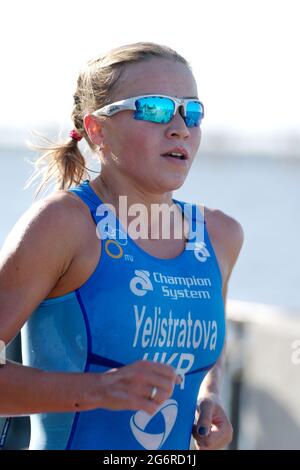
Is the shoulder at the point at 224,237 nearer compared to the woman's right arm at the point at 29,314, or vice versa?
the woman's right arm at the point at 29,314

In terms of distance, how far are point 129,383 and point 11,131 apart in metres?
40.3

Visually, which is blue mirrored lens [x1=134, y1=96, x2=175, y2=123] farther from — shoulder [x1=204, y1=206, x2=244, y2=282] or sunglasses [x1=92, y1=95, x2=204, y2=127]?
shoulder [x1=204, y1=206, x2=244, y2=282]

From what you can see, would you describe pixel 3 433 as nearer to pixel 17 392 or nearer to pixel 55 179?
pixel 17 392

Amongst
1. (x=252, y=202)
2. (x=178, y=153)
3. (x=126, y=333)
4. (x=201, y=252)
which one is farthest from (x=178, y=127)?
(x=252, y=202)

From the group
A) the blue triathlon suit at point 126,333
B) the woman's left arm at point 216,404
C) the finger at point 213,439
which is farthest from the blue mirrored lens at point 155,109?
the finger at point 213,439

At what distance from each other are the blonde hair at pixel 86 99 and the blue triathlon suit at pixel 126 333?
0.93 ft

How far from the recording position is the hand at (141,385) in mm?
2443

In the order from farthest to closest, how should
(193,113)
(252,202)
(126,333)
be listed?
(252,202)
(193,113)
(126,333)

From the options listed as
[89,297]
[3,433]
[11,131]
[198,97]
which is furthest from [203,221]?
[11,131]

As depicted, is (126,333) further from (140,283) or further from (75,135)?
(75,135)

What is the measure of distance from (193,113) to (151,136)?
0.18m

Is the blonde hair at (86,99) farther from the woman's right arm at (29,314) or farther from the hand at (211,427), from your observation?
the hand at (211,427)

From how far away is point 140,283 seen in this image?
2982 mm

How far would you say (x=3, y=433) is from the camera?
315cm
